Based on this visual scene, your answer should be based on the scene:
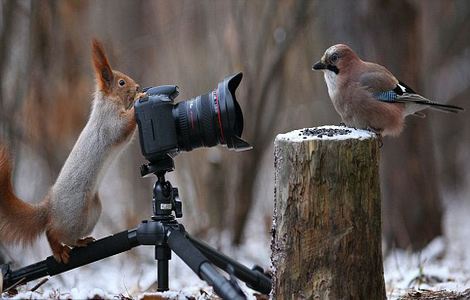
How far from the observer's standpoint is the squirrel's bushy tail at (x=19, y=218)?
402 centimetres

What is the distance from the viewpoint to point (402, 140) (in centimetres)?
693

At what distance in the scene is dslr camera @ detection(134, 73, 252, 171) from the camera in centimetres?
381

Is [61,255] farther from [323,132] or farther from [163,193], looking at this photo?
[323,132]

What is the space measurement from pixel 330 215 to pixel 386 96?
112cm

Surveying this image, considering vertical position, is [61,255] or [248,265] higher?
[61,255]

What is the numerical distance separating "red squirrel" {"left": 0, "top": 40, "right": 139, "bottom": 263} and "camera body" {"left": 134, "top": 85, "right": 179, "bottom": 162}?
0.21m

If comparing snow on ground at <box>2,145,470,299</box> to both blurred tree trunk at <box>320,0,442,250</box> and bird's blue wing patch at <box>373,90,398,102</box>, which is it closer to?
blurred tree trunk at <box>320,0,442,250</box>

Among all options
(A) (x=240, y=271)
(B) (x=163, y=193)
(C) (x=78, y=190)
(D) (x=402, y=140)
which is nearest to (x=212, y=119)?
(B) (x=163, y=193)

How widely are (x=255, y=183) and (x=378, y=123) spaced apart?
342cm

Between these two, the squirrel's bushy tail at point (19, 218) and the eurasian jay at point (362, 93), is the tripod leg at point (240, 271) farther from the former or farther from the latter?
the eurasian jay at point (362, 93)

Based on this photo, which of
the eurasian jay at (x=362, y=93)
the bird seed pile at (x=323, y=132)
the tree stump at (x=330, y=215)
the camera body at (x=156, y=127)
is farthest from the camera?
the eurasian jay at (x=362, y=93)

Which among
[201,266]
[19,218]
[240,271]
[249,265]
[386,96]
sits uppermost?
[386,96]

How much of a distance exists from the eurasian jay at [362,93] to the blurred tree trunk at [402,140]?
2257mm

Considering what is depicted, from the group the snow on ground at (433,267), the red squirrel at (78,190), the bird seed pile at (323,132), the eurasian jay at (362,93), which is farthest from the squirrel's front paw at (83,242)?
the snow on ground at (433,267)
